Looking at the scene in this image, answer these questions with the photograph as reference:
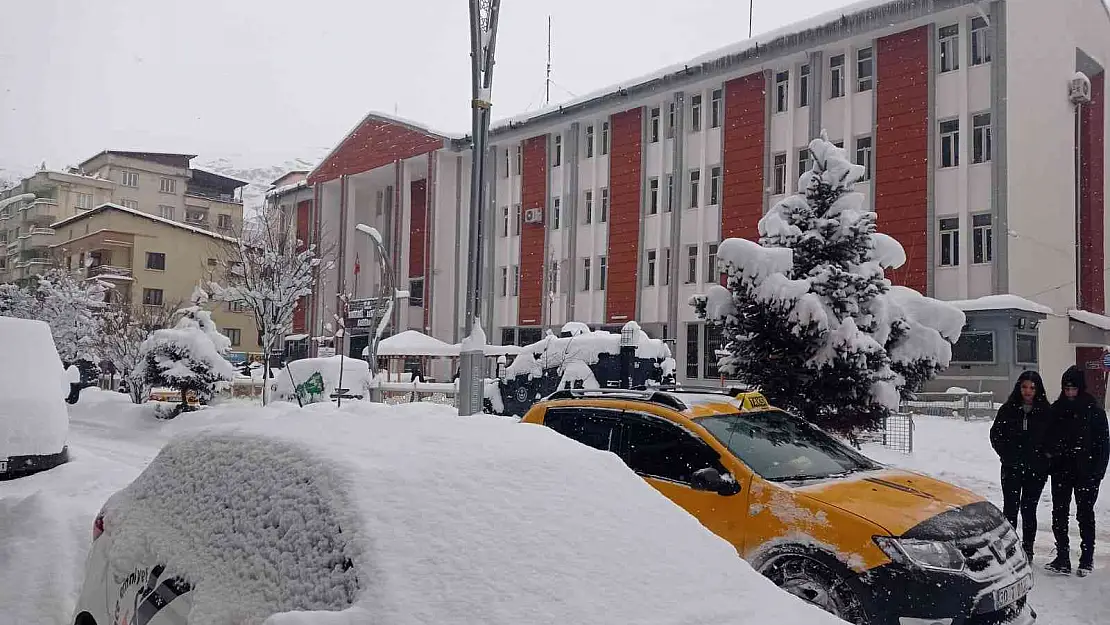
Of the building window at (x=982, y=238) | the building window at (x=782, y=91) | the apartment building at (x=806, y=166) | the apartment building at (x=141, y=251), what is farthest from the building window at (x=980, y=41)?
the apartment building at (x=141, y=251)

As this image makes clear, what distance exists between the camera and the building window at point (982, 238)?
24.9 metres

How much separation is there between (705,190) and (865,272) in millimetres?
21281

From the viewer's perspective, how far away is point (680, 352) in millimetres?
32156

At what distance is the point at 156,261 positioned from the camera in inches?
2056

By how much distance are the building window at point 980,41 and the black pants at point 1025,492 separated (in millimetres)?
20892

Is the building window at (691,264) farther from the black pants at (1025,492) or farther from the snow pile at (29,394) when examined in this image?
the snow pile at (29,394)

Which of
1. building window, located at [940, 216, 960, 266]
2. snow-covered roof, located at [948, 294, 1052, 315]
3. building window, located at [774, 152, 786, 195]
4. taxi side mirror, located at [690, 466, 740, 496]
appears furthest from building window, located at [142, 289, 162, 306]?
taxi side mirror, located at [690, 466, 740, 496]

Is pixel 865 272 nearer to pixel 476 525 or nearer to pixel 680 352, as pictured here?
pixel 476 525

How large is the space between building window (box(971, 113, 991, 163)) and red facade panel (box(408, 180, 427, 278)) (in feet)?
84.7

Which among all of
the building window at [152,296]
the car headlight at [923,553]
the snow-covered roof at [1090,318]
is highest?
the building window at [152,296]

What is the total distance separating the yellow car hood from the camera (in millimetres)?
5156

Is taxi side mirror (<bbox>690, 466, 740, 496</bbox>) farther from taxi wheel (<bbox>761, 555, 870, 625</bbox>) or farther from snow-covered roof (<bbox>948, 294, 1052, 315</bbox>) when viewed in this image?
snow-covered roof (<bbox>948, 294, 1052, 315</bbox>)

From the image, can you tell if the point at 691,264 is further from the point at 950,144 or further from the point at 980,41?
the point at 980,41

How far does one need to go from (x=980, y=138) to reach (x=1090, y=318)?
7.44 meters
